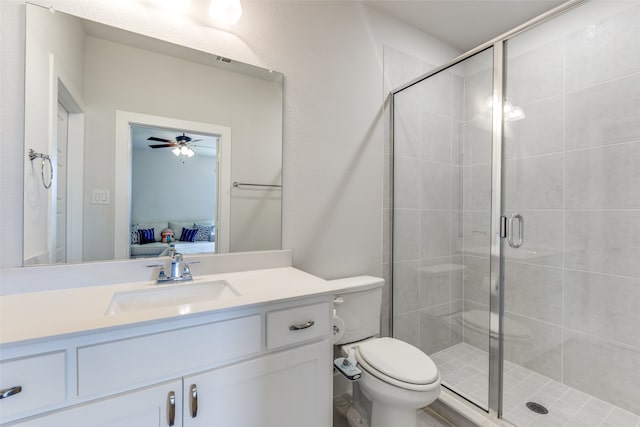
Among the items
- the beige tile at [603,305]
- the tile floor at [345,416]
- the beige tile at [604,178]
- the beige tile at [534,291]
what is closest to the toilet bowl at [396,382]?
the tile floor at [345,416]

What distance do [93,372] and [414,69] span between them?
2404 millimetres

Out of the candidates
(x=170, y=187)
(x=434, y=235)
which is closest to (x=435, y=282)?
(x=434, y=235)

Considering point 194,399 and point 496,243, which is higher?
point 496,243

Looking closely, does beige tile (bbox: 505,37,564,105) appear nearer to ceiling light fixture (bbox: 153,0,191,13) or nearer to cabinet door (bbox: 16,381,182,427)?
ceiling light fixture (bbox: 153,0,191,13)

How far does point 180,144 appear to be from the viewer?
1.33 meters

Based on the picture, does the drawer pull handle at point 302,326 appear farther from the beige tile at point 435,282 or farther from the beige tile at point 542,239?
the beige tile at point 542,239

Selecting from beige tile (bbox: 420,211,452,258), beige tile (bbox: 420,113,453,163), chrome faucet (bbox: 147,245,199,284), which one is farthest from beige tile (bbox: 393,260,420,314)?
chrome faucet (bbox: 147,245,199,284)

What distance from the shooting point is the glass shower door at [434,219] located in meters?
1.95

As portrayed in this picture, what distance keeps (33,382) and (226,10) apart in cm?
151

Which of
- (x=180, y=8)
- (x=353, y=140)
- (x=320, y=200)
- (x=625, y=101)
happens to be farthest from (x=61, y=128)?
(x=625, y=101)

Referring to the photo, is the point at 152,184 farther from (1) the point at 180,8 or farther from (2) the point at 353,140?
(2) the point at 353,140

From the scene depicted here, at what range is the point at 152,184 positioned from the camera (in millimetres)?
1272

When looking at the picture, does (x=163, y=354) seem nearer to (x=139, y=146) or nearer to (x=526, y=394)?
(x=139, y=146)

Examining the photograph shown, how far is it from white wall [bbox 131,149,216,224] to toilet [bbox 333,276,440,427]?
33.2 inches
